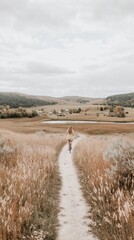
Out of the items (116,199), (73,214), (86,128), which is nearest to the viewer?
(116,199)

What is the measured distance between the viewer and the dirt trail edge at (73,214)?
668cm

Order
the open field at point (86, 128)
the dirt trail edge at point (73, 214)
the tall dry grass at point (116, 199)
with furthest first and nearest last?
1. the open field at point (86, 128)
2. the dirt trail edge at point (73, 214)
3. the tall dry grass at point (116, 199)

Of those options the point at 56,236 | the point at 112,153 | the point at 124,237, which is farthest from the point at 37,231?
the point at 112,153

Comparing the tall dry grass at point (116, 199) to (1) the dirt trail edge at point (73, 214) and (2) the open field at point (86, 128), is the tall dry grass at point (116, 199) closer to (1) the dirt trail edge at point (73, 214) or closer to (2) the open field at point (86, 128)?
(1) the dirt trail edge at point (73, 214)

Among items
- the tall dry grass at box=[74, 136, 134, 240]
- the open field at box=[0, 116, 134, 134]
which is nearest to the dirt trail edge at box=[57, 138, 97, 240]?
the tall dry grass at box=[74, 136, 134, 240]

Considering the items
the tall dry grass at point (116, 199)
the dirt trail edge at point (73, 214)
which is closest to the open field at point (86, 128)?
the dirt trail edge at point (73, 214)

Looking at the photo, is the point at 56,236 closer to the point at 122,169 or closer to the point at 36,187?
the point at 36,187

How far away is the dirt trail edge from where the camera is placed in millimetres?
6684

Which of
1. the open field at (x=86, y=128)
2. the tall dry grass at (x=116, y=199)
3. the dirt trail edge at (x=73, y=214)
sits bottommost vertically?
the open field at (x=86, y=128)

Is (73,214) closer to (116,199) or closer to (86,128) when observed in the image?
(116,199)

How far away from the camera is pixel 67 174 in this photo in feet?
45.5

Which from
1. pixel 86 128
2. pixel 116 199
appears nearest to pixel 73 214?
pixel 116 199

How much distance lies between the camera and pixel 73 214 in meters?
8.02

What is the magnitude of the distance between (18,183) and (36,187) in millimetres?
622
